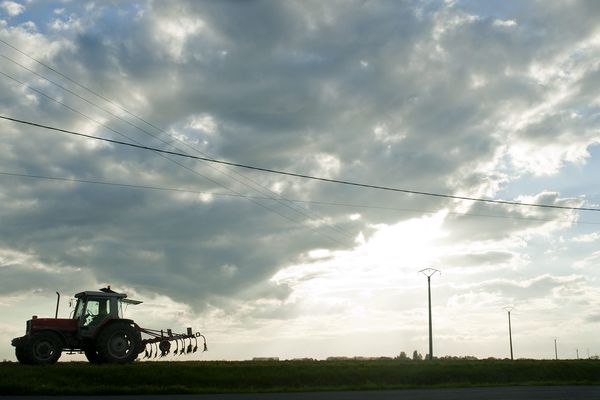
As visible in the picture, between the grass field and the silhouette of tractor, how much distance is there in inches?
43.5

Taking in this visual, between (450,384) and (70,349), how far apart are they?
17.4 m

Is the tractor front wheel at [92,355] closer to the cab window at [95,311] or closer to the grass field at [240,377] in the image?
the cab window at [95,311]

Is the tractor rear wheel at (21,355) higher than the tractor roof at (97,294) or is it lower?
lower

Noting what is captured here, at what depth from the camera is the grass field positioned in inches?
904

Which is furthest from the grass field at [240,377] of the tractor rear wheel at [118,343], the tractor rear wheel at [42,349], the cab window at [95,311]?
the cab window at [95,311]

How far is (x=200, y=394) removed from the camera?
74.3 feet

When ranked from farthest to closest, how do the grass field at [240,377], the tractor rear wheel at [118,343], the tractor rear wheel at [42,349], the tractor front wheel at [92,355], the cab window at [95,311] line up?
1. the tractor front wheel at [92,355]
2. the cab window at [95,311]
3. the tractor rear wheel at [118,343]
4. the tractor rear wheel at [42,349]
5. the grass field at [240,377]

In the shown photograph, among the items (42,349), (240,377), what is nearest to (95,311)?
(42,349)

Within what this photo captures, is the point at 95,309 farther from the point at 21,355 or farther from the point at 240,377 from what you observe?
the point at 240,377

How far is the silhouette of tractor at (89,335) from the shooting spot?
28.4 m

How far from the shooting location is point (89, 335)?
98.7 feet

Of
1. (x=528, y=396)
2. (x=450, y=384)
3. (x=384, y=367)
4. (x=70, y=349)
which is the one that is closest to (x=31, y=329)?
(x=70, y=349)

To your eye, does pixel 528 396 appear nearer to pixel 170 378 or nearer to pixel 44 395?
pixel 170 378

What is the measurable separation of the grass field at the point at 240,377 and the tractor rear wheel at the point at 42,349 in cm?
85
